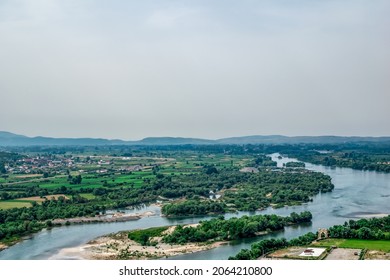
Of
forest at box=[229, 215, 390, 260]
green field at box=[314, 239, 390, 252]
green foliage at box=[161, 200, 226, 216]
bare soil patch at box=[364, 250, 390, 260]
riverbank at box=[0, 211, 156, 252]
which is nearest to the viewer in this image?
bare soil patch at box=[364, 250, 390, 260]

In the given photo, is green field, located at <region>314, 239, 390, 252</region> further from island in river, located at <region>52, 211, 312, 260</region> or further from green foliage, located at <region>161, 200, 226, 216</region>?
green foliage, located at <region>161, 200, 226, 216</region>

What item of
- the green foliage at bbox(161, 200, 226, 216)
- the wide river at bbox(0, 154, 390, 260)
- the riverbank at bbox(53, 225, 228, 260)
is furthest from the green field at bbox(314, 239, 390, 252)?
the green foliage at bbox(161, 200, 226, 216)

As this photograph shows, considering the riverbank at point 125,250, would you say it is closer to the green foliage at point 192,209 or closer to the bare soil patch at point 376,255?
the bare soil patch at point 376,255

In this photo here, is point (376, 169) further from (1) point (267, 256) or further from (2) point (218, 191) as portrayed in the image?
(1) point (267, 256)

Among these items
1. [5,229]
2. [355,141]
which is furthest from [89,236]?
[355,141]

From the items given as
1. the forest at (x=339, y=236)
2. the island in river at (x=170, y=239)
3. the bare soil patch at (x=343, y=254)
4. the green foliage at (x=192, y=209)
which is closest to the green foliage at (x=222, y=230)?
the island in river at (x=170, y=239)

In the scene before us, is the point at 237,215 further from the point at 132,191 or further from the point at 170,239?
the point at 132,191
